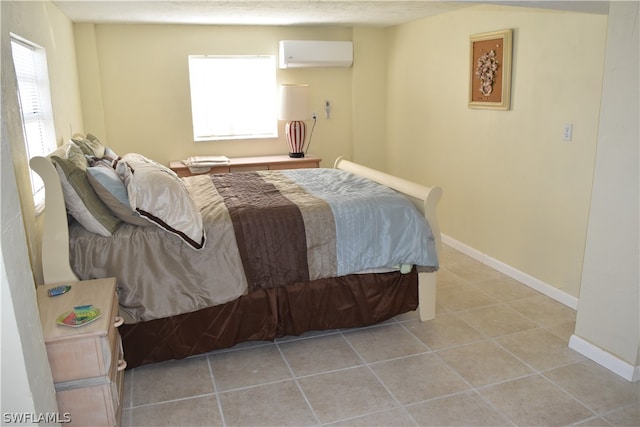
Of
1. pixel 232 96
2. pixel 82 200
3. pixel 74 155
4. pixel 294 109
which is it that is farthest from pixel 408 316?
pixel 232 96

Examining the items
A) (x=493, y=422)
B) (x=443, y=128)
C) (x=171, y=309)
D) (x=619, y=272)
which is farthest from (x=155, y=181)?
(x=443, y=128)

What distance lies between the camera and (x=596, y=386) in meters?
2.52

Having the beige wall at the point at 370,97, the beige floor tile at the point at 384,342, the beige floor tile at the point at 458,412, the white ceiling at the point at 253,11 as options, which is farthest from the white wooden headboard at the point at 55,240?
the beige wall at the point at 370,97

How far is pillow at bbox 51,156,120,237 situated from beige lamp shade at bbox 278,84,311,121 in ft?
9.50

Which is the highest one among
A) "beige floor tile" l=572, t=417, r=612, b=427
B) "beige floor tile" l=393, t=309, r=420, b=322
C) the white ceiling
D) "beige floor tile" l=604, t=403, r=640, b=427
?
Answer: the white ceiling

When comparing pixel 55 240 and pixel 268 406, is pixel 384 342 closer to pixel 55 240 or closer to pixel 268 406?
pixel 268 406

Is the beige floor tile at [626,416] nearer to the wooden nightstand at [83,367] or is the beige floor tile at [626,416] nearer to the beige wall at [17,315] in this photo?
the wooden nightstand at [83,367]

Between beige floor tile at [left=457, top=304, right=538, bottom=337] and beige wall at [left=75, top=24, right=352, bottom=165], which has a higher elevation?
beige wall at [left=75, top=24, right=352, bottom=165]

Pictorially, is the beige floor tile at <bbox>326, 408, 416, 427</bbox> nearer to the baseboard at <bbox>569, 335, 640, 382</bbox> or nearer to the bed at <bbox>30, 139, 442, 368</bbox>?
the bed at <bbox>30, 139, 442, 368</bbox>

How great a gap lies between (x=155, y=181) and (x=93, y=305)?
767 millimetres

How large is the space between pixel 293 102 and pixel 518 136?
7.78 ft

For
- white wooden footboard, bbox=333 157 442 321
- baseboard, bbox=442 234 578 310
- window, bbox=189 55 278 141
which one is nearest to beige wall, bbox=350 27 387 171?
window, bbox=189 55 278 141

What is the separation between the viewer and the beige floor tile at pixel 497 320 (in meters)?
3.13

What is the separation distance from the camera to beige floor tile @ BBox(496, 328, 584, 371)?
2.75 m
